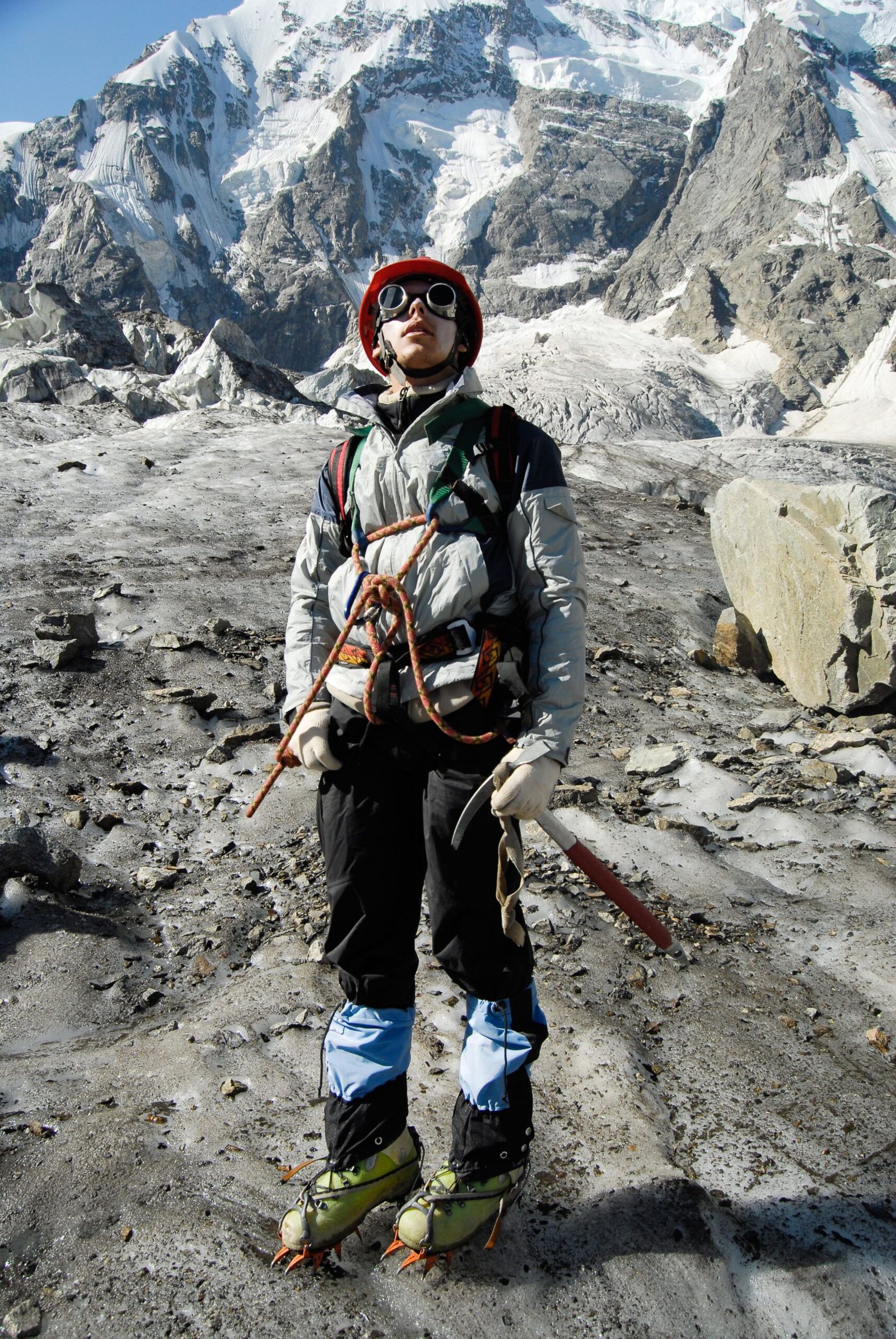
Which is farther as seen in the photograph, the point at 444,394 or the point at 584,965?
the point at 584,965

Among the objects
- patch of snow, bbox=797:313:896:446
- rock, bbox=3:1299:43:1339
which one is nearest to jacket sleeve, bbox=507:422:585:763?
rock, bbox=3:1299:43:1339

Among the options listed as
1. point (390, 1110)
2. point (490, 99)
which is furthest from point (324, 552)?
point (490, 99)

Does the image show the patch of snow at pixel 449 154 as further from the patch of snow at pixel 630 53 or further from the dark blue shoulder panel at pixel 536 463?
the dark blue shoulder panel at pixel 536 463

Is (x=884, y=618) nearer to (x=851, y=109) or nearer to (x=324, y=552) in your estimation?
(x=324, y=552)

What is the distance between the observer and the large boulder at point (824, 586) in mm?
6336

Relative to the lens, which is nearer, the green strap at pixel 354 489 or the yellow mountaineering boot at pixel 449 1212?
the yellow mountaineering boot at pixel 449 1212

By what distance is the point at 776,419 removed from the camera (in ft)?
237

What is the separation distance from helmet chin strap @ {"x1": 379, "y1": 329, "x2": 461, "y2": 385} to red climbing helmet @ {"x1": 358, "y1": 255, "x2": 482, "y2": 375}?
0.11 ft

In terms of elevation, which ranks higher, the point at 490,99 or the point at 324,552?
the point at 490,99

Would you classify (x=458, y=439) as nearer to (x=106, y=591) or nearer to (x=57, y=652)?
(x=57, y=652)

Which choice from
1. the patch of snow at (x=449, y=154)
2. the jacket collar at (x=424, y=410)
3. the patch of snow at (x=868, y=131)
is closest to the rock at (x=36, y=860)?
the jacket collar at (x=424, y=410)

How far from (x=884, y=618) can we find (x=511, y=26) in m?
193

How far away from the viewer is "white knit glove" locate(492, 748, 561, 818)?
212 cm

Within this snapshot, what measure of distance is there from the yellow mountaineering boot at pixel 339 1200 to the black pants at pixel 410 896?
42mm
